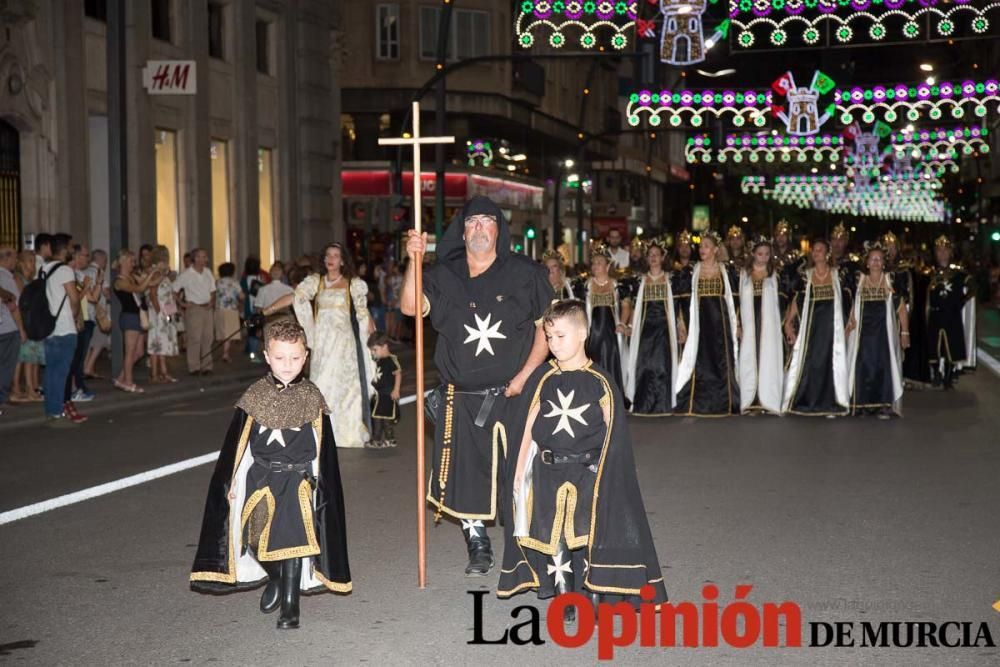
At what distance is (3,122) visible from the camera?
21656 mm

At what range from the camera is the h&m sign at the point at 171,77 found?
20.6 metres

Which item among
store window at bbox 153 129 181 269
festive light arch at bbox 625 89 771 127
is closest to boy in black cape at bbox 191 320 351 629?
store window at bbox 153 129 181 269

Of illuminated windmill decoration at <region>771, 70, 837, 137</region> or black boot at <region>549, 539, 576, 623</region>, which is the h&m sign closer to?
illuminated windmill decoration at <region>771, 70, 837, 137</region>

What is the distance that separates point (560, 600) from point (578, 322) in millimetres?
1220

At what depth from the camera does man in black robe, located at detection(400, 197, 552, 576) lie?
285 inches

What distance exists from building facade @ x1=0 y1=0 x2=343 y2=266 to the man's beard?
481 inches

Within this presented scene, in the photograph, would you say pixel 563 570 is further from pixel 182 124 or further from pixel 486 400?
pixel 182 124

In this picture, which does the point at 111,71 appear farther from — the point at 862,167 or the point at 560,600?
the point at 862,167

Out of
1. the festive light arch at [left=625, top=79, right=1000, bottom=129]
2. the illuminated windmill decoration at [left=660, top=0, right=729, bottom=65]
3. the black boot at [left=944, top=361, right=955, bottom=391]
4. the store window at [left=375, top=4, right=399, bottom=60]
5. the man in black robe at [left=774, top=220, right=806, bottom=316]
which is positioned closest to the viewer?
the man in black robe at [left=774, top=220, right=806, bottom=316]

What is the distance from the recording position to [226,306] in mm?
22516

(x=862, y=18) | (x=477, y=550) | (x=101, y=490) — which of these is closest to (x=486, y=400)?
(x=477, y=550)

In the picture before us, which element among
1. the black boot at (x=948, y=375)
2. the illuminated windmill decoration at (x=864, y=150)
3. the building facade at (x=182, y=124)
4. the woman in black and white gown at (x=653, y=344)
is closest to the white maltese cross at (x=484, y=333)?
the woman in black and white gown at (x=653, y=344)

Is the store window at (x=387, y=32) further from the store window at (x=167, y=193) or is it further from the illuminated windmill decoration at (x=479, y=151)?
the store window at (x=167, y=193)

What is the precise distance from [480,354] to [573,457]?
1.21 m
